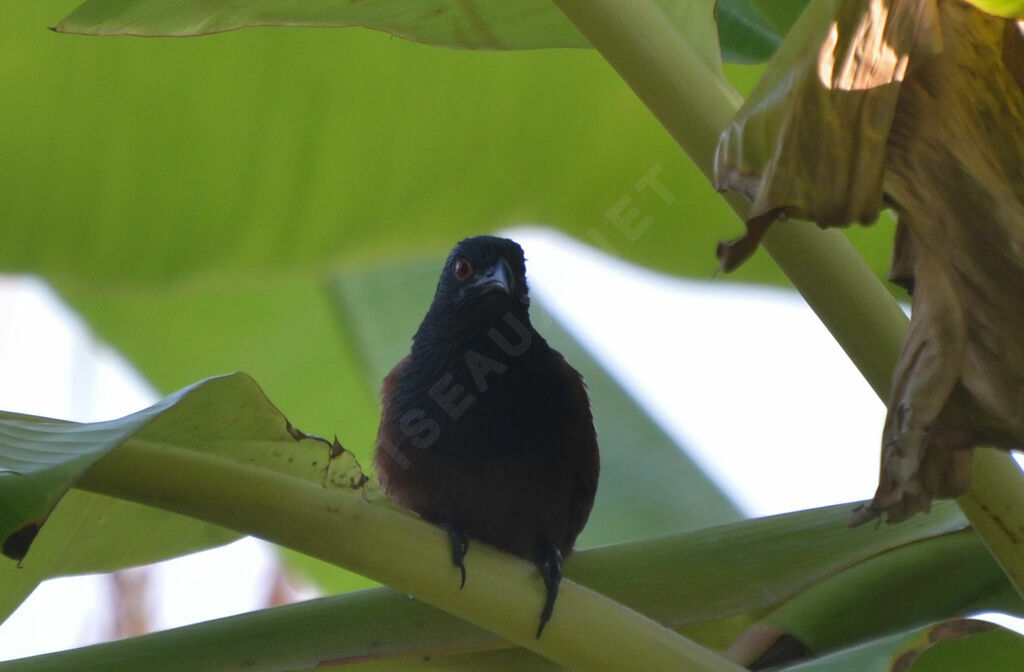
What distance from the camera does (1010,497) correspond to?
2.94ft

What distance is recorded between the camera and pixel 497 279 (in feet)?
6.27

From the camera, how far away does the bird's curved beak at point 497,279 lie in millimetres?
1891

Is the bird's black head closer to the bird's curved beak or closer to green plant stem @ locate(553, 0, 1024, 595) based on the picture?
the bird's curved beak

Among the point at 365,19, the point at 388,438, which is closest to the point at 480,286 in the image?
the point at 388,438

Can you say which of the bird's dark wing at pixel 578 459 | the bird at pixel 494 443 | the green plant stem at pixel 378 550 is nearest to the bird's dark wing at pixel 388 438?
the bird at pixel 494 443

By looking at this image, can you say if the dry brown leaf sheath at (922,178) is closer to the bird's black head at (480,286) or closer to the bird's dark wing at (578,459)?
the bird's dark wing at (578,459)

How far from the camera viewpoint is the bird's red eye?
1987 millimetres

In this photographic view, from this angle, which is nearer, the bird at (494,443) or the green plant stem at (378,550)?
the green plant stem at (378,550)

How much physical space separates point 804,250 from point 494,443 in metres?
0.86

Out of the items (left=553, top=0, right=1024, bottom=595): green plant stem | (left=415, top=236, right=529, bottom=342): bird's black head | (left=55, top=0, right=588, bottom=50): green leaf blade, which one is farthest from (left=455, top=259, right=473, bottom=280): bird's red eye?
(left=553, top=0, right=1024, bottom=595): green plant stem

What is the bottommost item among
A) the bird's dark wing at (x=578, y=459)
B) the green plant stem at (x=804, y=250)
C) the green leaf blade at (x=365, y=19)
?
the bird's dark wing at (x=578, y=459)

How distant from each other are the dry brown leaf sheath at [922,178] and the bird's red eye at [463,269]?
4.02 feet

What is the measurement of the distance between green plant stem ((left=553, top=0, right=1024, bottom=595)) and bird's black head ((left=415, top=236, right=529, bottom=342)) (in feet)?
3.01

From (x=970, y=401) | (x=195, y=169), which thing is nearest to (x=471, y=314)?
(x=195, y=169)
